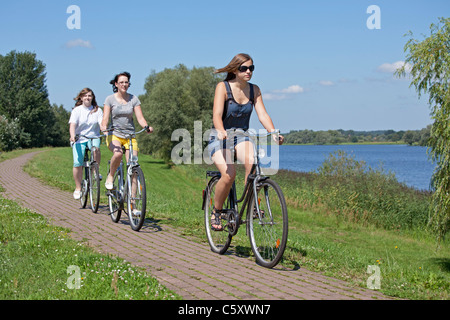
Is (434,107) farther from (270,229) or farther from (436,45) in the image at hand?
(270,229)

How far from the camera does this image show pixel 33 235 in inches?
248

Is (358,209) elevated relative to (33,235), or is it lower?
lower

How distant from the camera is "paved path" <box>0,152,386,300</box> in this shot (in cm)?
430

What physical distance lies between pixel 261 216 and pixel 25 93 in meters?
75.5

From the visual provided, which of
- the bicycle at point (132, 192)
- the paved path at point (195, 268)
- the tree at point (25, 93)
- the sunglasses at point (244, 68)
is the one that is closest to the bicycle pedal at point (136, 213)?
the bicycle at point (132, 192)

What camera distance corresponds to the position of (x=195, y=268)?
17.0ft

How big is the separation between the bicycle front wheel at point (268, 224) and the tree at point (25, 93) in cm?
7278

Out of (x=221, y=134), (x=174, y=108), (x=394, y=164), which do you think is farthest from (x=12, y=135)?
(x=221, y=134)

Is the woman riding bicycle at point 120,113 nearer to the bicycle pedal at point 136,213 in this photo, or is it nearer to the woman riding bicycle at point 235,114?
the bicycle pedal at point 136,213

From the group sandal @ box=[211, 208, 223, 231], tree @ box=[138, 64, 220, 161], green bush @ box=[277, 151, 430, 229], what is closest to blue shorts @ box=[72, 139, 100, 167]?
sandal @ box=[211, 208, 223, 231]

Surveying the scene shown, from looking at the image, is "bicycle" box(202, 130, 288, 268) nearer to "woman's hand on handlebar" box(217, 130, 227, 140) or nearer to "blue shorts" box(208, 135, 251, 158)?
"blue shorts" box(208, 135, 251, 158)
